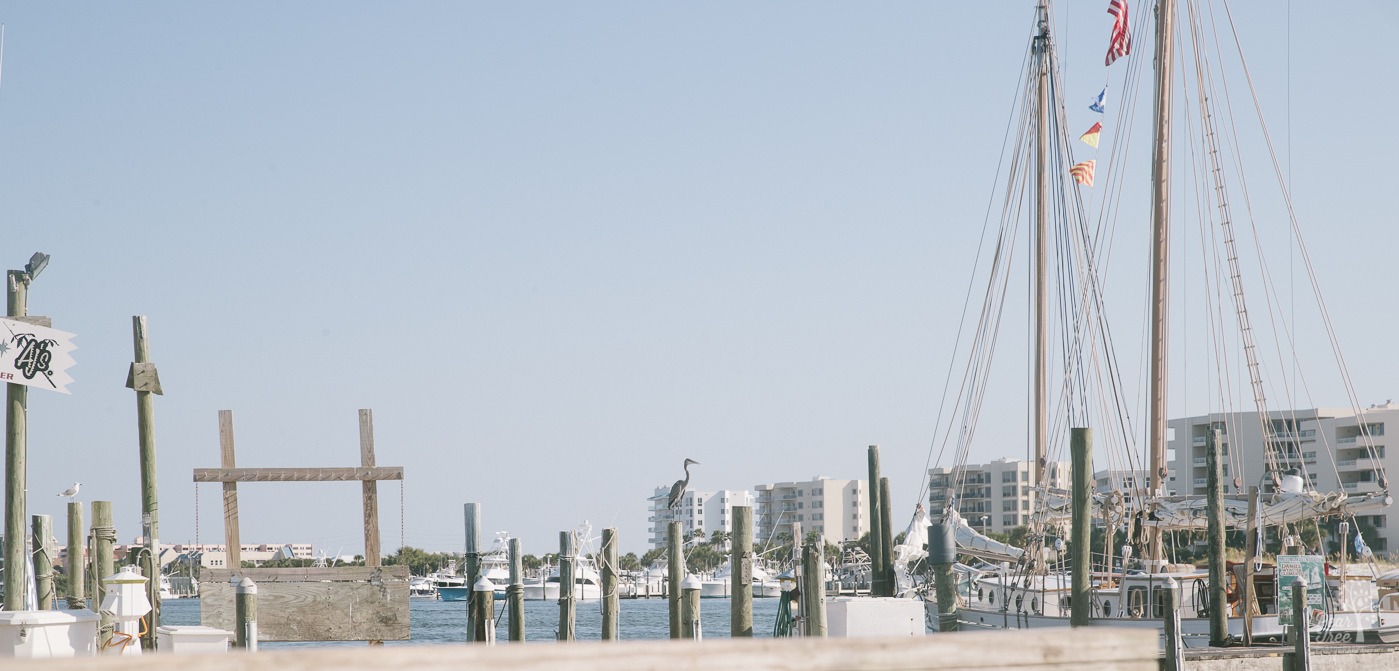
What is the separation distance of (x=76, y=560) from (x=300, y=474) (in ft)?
12.9

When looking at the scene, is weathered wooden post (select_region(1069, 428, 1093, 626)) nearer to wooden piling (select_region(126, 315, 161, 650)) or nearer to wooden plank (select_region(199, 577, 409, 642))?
wooden plank (select_region(199, 577, 409, 642))

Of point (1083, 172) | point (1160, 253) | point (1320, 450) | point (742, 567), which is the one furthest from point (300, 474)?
point (1320, 450)

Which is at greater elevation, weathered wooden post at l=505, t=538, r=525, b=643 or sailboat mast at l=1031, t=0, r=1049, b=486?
sailboat mast at l=1031, t=0, r=1049, b=486

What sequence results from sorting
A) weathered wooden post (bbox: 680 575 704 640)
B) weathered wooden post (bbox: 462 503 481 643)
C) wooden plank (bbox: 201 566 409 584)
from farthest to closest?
1. weathered wooden post (bbox: 462 503 481 643)
2. weathered wooden post (bbox: 680 575 704 640)
3. wooden plank (bbox: 201 566 409 584)

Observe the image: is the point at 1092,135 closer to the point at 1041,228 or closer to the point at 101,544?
the point at 1041,228

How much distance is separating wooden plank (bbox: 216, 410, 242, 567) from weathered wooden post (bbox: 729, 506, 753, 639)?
6547 millimetres

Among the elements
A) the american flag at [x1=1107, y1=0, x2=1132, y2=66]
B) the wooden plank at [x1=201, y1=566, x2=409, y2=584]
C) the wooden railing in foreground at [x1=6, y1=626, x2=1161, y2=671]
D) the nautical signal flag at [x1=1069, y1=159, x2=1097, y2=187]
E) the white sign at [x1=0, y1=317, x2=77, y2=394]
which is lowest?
the wooden plank at [x1=201, y1=566, x2=409, y2=584]

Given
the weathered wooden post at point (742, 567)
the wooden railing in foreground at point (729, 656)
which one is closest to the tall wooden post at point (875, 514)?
the weathered wooden post at point (742, 567)

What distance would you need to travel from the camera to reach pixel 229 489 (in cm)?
1605

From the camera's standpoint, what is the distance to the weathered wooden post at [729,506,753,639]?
19094 millimetres

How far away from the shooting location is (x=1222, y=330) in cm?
3494

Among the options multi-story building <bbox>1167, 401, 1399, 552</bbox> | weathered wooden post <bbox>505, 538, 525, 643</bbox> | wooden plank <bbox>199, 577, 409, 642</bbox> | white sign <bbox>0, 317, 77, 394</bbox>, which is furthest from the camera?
multi-story building <bbox>1167, 401, 1399, 552</bbox>

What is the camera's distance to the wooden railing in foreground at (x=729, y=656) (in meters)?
3.84

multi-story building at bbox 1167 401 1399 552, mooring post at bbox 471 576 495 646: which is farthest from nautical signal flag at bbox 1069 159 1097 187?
multi-story building at bbox 1167 401 1399 552
